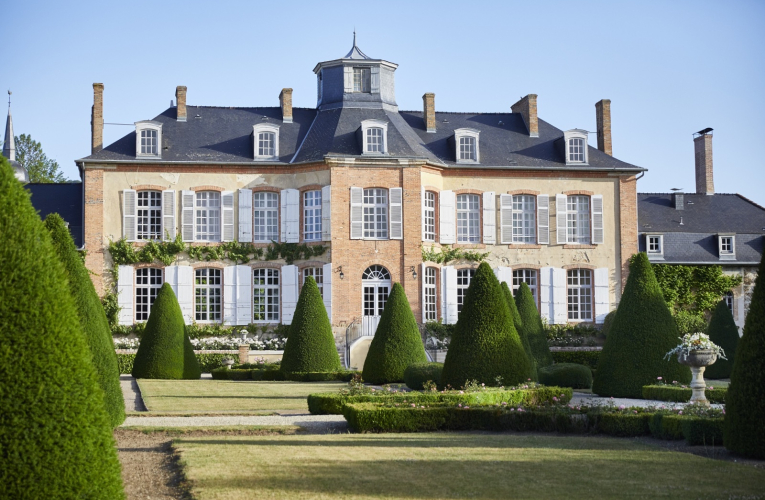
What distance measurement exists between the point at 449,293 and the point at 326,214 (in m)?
4.55

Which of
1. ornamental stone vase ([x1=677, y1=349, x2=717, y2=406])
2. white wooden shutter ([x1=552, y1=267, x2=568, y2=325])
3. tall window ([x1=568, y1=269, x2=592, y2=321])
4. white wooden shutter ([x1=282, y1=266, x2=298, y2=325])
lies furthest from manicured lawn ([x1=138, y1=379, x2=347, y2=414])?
tall window ([x1=568, y1=269, x2=592, y2=321])

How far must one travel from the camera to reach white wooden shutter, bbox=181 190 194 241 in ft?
93.1

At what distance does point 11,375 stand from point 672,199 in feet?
103

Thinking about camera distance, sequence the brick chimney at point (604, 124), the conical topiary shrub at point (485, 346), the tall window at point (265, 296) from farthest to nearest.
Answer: the brick chimney at point (604, 124) < the tall window at point (265, 296) < the conical topiary shrub at point (485, 346)

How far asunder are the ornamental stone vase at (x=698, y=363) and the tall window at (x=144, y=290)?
718 inches

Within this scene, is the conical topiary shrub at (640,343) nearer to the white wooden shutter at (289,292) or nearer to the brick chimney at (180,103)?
the white wooden shutter at (289,292)

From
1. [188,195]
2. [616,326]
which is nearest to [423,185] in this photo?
[188,195]

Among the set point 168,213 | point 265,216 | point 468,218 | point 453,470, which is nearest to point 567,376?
point 468,218

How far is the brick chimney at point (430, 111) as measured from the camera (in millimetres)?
30891

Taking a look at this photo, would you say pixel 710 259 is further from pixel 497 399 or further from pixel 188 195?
pixel 497 399

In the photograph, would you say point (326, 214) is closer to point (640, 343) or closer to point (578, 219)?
point (578, 219)

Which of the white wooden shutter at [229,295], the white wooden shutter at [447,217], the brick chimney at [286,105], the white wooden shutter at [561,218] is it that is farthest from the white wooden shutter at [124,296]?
the white wooden shutter at [561,218]

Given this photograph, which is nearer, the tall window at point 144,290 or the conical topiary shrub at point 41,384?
the conical topiary shrub at point 41,384

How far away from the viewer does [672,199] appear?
33750 millimetres
